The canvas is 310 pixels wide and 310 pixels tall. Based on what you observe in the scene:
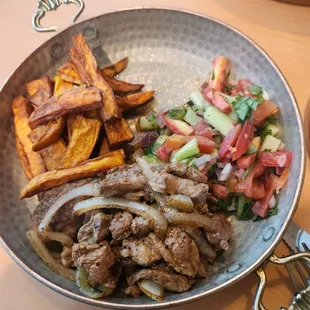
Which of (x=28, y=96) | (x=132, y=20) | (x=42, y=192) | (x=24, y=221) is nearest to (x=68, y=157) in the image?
(x=42, y=192)

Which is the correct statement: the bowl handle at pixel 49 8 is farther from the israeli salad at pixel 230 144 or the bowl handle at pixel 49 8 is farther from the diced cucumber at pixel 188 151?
the diced cucumber at pixel 188 151

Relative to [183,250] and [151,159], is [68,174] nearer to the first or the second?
[151,159]

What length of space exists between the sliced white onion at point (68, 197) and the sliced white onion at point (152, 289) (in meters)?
0.32

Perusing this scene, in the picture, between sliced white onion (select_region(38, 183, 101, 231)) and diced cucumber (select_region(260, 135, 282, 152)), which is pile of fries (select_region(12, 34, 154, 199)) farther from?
diced cucumber (select_region(260, 135, 282, 152))

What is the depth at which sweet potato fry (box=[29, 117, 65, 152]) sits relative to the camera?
1.49 metres

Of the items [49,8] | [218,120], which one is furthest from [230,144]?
[49,8]

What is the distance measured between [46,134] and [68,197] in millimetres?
265

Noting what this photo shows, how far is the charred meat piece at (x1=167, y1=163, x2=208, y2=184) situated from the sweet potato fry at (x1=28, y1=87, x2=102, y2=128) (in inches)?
14.0

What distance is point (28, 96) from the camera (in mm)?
1727

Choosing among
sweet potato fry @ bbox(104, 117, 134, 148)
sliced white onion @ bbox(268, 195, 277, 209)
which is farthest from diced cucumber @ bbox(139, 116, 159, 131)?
sliced white onion @ bbox(268, 195, 277, 209)

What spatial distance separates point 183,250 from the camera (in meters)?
1.21

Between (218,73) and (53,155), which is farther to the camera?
(218,73)

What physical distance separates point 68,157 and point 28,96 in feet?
1.39

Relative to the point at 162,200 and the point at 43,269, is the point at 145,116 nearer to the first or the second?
the point at 162,200
